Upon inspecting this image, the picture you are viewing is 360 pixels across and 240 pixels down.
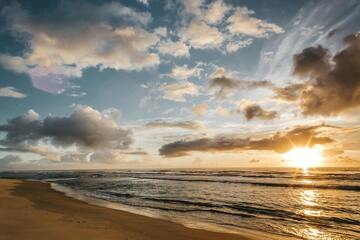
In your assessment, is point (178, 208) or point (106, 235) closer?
point (106, 235)

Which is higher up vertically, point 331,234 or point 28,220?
point 28,220

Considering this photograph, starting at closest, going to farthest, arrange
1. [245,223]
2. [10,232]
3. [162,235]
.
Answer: [10,232] → [162,235] → [245,223]

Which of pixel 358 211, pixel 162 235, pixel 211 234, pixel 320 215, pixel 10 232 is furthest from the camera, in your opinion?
pixel 358 211

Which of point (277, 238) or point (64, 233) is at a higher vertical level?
point (64, 233)

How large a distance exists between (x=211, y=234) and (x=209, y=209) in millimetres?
7982

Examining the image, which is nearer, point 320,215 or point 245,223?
point 245,223

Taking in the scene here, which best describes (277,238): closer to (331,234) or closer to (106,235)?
(331,234)

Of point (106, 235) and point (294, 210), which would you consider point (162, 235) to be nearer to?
point (106, 235)

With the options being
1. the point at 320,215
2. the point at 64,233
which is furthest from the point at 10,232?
the point at 320,215

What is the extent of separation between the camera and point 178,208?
20.8m

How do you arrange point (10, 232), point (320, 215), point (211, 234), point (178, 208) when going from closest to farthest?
point (10, 232)
point (211, 234)
point (320, 215)
point (178, 208)

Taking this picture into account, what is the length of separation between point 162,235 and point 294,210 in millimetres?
12378

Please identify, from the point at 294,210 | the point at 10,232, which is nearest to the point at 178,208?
the point at 294,210

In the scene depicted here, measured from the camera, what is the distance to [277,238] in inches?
473
